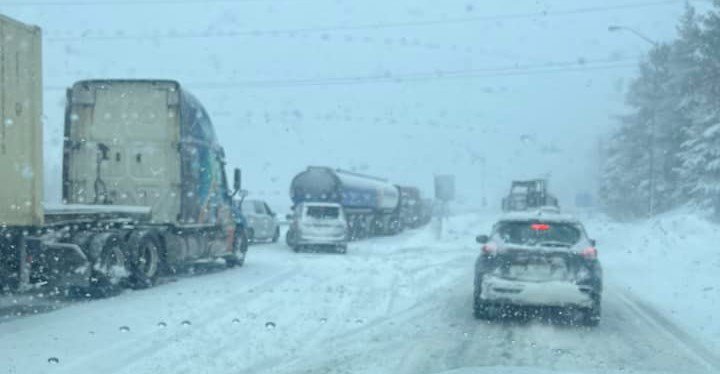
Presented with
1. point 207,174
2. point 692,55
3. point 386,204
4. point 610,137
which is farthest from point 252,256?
point 610,137

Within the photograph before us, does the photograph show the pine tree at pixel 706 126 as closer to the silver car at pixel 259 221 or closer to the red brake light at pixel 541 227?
the silver car at pixel 259 221

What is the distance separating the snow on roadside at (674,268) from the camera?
1284 centimetres

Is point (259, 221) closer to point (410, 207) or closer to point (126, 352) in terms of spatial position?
point (126, 352)

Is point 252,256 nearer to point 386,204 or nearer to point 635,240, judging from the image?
point 635,240

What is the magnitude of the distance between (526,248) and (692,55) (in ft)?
121

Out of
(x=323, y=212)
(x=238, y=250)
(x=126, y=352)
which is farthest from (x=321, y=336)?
(x=323, y=212)

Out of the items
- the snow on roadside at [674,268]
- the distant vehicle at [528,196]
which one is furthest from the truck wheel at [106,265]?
the distant vehicle at [528,196]

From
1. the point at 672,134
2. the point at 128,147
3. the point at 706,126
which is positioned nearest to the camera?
the point at 128,147

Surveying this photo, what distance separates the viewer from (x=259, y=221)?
1248 inches

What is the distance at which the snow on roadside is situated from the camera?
12.8m

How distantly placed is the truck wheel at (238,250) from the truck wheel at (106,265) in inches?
233

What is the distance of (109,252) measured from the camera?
14.0 meters

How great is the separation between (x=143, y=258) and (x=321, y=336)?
6.38 meters

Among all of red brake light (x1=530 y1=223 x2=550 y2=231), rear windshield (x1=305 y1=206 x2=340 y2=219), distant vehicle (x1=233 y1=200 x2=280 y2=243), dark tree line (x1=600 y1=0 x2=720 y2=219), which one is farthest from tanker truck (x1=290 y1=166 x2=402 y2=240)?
red brake light (x1=530 y1=223 x2=550 y2=231)
